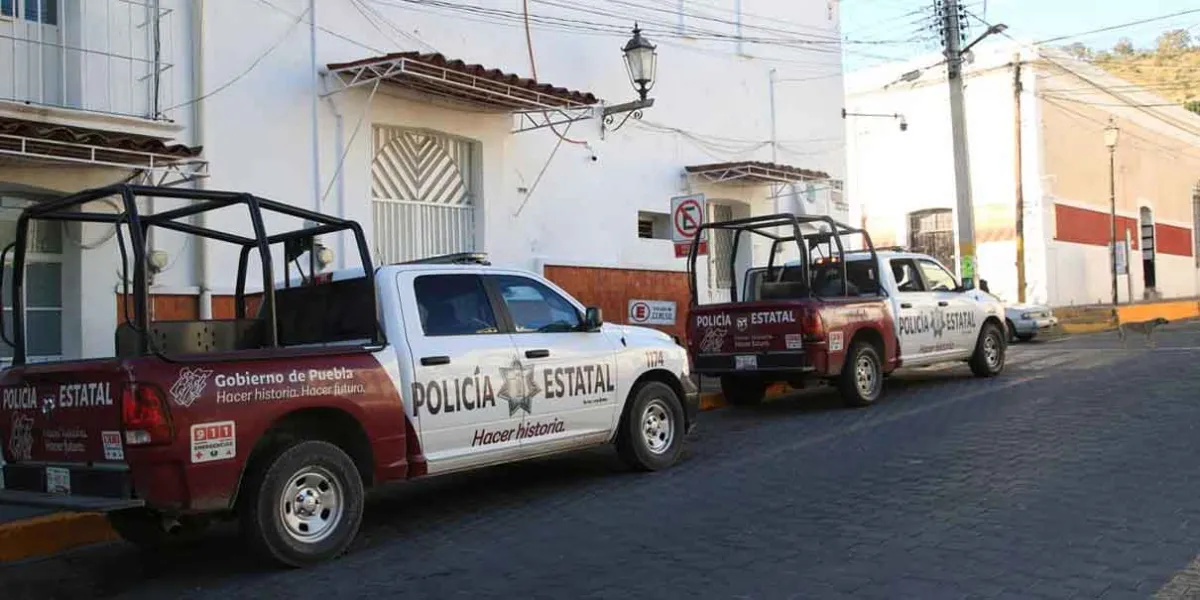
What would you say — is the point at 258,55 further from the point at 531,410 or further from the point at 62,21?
the point at 531,410

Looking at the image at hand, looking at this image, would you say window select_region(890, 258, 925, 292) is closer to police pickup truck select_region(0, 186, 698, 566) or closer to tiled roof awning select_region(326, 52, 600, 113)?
tiled roof awning select_region(326, 52, 600, 113)

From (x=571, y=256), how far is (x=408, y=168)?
3.06 meters

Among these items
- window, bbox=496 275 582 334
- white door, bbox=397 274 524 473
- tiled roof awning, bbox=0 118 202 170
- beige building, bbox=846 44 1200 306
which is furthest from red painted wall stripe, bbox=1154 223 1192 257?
tiled roof awning, bbox=0 118 202 170

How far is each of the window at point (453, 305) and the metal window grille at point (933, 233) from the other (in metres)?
27.0

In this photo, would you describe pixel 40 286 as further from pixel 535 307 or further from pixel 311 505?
pixel 311 505

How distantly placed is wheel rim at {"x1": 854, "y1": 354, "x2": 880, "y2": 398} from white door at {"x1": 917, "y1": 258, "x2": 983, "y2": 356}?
5.89ft

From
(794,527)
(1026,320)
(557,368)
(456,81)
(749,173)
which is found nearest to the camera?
(794,527)

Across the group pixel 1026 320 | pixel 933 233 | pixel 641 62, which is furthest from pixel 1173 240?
pixel 641 62

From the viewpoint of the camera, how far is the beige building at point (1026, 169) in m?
29.6

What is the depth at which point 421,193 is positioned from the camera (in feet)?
44.9

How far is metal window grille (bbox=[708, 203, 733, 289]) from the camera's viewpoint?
60.3 feet

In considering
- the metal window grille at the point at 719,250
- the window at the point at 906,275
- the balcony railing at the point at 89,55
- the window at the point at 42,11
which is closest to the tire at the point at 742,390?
the window at the point at 906,275

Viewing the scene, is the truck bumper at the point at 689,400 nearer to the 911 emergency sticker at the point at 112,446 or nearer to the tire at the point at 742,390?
the tire at the point at 742,390

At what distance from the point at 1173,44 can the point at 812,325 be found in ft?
144
